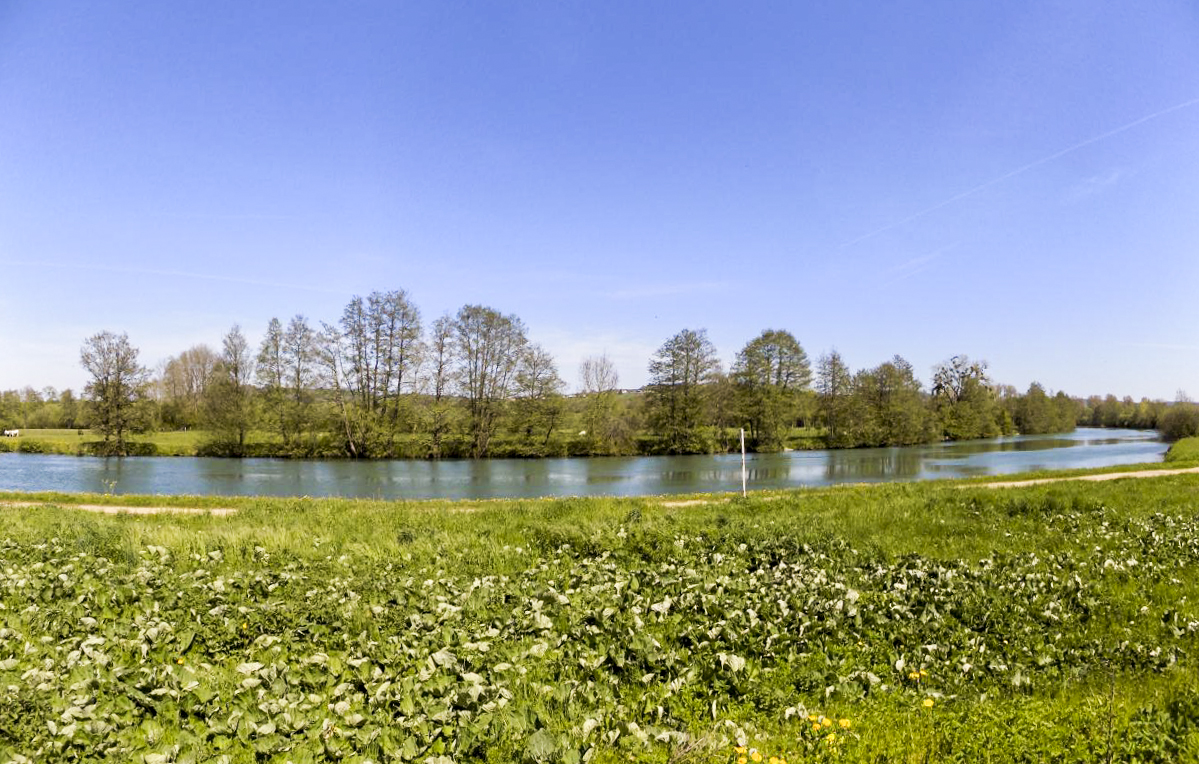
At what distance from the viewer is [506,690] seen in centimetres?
515

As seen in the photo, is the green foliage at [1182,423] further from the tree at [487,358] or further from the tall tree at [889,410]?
the tree at [487,358]

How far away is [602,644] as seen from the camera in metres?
6.16

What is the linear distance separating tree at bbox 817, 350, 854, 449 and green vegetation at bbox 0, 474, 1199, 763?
56.0 metres

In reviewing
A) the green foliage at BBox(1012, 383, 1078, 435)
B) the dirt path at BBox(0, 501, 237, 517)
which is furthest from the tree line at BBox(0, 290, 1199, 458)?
the green foliage at BBox(1012, 383, 1078, 435)

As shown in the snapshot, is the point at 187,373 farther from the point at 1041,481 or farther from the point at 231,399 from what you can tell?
the point at 1041,481

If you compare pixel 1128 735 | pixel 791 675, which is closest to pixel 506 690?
pixel 791 675

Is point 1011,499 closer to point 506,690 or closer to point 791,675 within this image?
point 791,675

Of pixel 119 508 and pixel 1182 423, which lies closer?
pixel 119 508

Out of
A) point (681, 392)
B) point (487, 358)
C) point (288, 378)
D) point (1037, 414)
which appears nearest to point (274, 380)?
point (288, 378)

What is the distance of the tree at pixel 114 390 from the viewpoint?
169 ft

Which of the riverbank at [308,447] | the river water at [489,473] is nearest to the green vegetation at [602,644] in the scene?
the river water at [489,473]

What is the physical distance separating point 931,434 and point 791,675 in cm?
7206

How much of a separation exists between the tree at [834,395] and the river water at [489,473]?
1378 cm

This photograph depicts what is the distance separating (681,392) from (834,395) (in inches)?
814
